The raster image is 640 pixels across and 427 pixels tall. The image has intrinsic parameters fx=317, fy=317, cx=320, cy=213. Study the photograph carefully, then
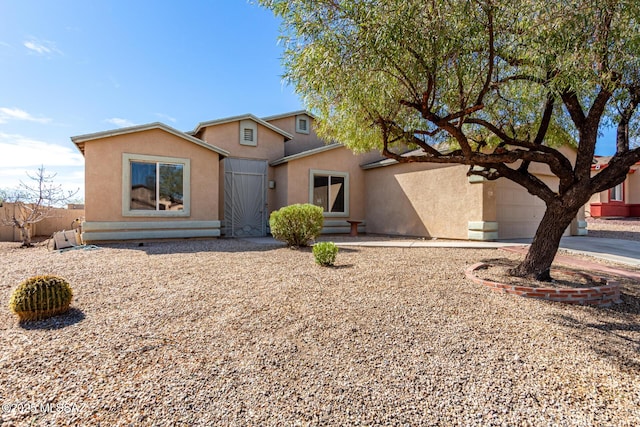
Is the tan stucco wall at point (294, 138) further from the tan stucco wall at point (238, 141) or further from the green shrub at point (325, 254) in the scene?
the green shrub at point (325, 254)

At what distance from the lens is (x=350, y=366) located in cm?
257

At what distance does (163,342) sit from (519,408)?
9.53ft

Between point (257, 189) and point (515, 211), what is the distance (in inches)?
375

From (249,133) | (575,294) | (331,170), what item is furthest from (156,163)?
(575,294)

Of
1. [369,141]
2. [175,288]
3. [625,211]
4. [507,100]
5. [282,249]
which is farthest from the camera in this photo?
[625,211]

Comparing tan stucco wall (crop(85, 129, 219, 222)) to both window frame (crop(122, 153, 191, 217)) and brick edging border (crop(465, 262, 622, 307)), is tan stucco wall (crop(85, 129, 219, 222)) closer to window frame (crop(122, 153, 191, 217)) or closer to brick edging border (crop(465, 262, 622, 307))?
window frame (crop(122, 153, 191, 217))

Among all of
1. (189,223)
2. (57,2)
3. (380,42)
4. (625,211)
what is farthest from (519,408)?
(625,211)

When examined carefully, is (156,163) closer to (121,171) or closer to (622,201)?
(121,171)

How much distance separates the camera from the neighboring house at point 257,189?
9539 mm

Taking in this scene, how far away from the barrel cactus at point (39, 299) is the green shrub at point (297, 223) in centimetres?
517

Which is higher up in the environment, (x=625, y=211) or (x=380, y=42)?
(x=380, y=42)

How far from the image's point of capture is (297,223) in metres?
8.43

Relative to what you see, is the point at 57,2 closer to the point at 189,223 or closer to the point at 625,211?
the point at 189,223

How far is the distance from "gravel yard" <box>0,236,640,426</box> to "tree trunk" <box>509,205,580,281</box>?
1.06 metres
